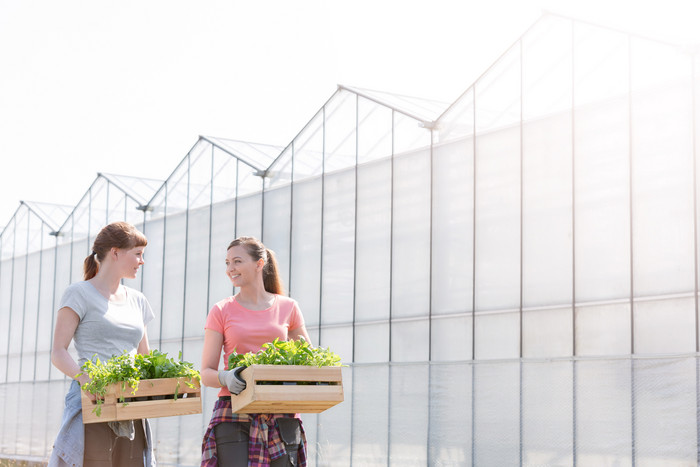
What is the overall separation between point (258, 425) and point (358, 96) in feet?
32.4

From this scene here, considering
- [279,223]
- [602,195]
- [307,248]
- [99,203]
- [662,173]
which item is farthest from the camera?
[99,203]

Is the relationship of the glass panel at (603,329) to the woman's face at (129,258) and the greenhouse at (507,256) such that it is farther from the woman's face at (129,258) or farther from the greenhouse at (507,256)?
the woman's face at (129,258)

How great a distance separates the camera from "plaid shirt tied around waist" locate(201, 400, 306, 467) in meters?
4.50

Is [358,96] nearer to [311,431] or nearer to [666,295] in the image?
[311,431]

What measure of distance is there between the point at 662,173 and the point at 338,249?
17.3 feet

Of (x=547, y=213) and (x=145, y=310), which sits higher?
(x=547, y=213)

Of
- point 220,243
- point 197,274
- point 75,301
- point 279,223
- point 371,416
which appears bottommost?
point 371,416

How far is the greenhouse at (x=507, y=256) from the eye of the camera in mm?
9406

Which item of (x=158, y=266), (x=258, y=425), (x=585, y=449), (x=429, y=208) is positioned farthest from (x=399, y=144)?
(x=258, y=425)

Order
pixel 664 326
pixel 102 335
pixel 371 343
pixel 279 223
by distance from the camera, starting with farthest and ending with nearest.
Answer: pixel 279 223, pixel 371 343, pixel 664 326, pixel 102 335

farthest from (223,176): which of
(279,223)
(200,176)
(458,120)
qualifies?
(458,120)

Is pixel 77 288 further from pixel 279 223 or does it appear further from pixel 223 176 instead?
pixel 223 176

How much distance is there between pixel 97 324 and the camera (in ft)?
15.1

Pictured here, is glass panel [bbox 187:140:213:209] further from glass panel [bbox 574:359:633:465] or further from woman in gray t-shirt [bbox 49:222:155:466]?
woman in gray t-shirt [bbox 49:222:155:466]
